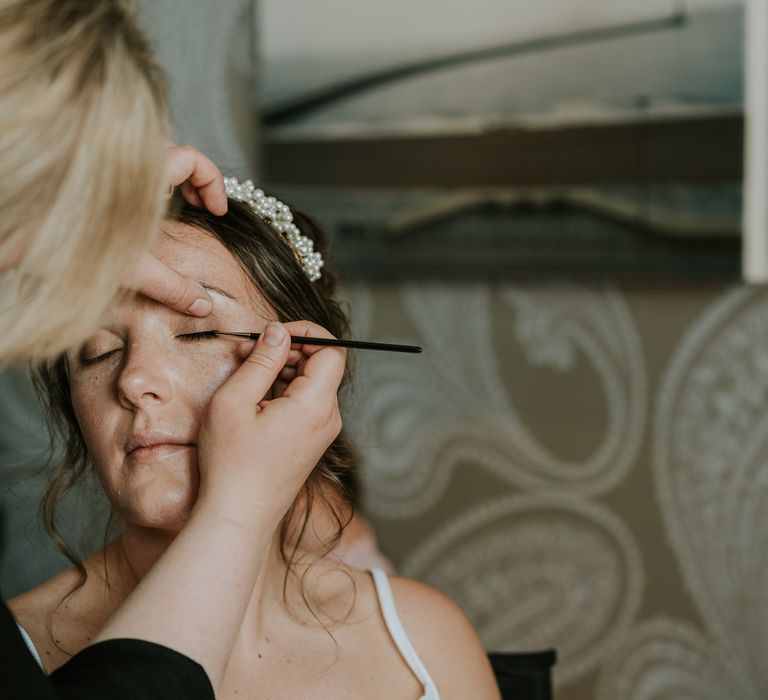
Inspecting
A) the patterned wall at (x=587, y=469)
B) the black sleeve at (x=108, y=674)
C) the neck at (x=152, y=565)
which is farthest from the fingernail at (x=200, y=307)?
the patterned wall at (x=587, y=469)

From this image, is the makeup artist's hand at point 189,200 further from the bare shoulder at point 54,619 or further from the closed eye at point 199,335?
the bare shoulder at point 54,619

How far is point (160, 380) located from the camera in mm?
914

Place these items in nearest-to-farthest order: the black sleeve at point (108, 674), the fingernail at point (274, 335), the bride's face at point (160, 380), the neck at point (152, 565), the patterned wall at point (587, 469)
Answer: the black sleeve at point (108, 674) < the fingernail at point (274, 335) < the bride's face at point (160, 380) < the neck at point (152, 565) < the patterned wall at point (587, 469)

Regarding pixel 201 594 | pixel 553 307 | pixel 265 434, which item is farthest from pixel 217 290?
pixel 553 307

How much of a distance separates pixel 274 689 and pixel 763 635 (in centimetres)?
106

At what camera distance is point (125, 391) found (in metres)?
0.89

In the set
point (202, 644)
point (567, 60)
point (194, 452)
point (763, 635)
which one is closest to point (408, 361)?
point (567, 60)

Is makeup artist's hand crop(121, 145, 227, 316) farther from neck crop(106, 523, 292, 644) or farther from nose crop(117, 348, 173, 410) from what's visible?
neck crop(106, 523, 292, 644)

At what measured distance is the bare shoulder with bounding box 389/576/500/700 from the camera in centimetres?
106

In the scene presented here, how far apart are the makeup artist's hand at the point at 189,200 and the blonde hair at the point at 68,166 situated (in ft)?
0.59

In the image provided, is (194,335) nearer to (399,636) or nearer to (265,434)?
(265,434)

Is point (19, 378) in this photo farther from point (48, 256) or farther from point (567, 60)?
point (48, 256)

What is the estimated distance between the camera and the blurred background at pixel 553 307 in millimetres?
1670

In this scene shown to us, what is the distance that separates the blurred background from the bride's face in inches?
31.5
